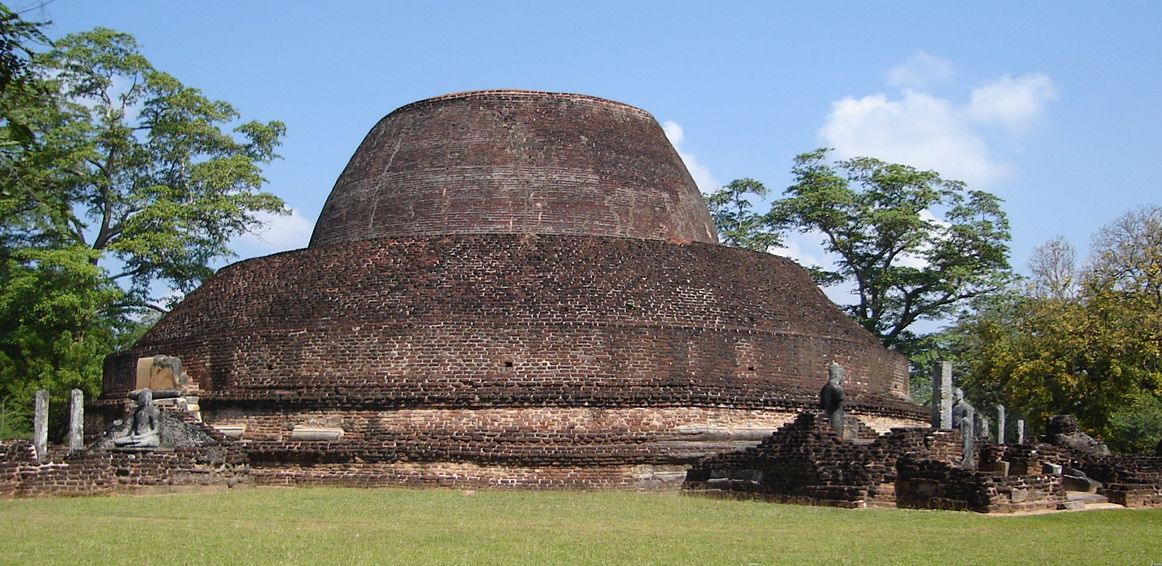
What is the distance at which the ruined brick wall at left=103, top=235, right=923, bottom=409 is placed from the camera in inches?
750

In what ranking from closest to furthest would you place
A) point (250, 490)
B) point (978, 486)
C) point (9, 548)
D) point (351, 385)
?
point (9, 548)
point (978, 486)
point (250, 490)
point (351, 385)

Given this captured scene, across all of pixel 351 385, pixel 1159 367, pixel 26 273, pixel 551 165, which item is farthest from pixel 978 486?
pixel 26 273

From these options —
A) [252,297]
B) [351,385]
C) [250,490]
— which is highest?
[252,297]

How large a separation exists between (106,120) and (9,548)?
82.9 ft

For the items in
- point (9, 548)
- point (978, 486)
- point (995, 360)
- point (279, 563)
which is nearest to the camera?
point (279, 563)

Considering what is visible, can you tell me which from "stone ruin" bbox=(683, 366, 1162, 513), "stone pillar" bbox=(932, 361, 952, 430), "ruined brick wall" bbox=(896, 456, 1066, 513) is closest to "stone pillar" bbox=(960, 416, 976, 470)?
"stone ruin" bbox=(683, 366, 1162, 513)

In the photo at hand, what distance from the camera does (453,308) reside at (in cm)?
1962

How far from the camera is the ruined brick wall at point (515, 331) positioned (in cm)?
1905

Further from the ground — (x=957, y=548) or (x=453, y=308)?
(x=453, y=308)

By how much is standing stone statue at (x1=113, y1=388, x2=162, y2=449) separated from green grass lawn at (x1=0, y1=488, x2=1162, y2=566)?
79.4 inches

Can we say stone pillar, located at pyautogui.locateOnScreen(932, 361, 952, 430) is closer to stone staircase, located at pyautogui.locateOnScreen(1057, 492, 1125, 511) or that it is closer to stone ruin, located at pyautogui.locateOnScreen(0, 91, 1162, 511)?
stone ruin, located at pyautogui.locateOnScreen(0, 91, 1162, 511)

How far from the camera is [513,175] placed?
23.1 m

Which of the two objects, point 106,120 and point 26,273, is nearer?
point 26,273

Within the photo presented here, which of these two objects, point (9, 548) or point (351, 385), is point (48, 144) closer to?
point (351, 385)
